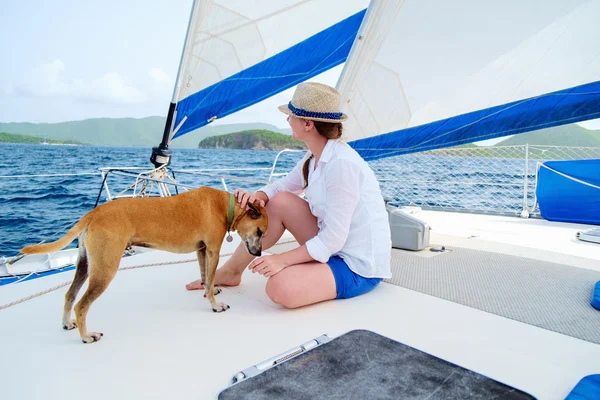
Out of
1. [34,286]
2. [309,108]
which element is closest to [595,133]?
[309,108]

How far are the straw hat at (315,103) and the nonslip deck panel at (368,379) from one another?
93 cm

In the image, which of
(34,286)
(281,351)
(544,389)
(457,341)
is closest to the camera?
(544,389)

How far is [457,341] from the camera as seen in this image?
1624 mm

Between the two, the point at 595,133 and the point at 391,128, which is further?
the point at 391,128

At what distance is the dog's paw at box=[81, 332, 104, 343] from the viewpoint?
158cm

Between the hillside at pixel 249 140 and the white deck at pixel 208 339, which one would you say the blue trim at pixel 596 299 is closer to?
the white deck at pixel 208 339

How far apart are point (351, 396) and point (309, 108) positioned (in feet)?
3.76

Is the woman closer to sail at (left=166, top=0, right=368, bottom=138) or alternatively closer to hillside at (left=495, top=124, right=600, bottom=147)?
hillside at (left=495, top=124, right=600, bottom=147)

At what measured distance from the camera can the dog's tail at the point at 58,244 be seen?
4.75 ft

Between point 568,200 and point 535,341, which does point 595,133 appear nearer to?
point 568,200

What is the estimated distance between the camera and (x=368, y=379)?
1257 millimetres

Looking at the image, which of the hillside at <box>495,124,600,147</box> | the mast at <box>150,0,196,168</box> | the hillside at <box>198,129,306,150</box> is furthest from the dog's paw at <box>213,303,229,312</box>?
the hillside at <box>198,129,306,150</box>

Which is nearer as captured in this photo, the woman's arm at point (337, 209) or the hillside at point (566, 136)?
the woman's arm at point (337, 209)

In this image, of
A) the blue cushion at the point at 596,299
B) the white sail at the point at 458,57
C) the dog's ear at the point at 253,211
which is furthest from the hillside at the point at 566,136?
the dog's ear at the point at 253,211
